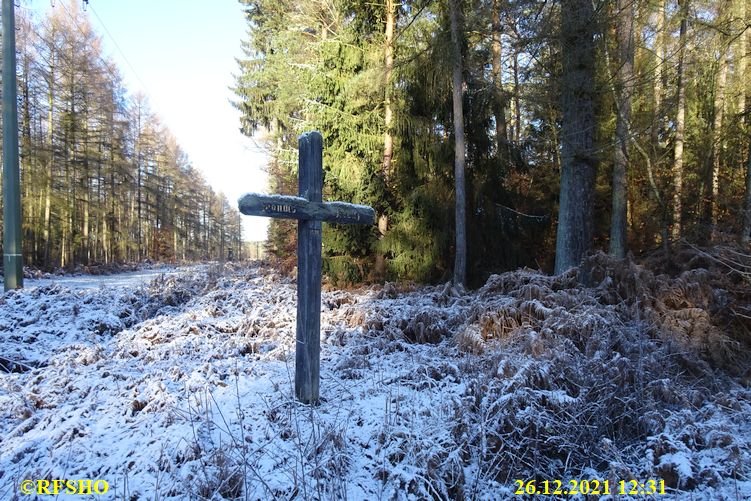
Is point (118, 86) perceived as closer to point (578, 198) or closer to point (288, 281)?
point (288, 281)

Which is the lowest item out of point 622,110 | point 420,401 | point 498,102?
point 420,401

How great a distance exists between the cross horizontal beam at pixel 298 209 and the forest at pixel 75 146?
1798 cm

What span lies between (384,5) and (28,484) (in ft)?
43.0

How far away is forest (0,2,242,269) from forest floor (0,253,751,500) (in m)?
14.7

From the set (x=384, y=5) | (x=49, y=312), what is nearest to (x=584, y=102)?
(x=384, y=5)

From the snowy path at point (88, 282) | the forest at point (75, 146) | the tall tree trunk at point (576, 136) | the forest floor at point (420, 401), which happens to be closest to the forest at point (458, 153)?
the tall tree trunk at point (576, 136)

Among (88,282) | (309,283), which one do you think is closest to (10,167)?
(88,282)

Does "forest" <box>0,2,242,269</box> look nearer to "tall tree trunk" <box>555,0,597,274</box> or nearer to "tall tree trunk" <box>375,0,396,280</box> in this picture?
"tall tree trunk" <box>375,0,396,280</box>

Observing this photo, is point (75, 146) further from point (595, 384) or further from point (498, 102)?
point (595, 384)

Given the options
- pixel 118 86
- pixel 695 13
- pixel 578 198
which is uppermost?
pixel 118 86

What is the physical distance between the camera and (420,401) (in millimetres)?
→ 3928

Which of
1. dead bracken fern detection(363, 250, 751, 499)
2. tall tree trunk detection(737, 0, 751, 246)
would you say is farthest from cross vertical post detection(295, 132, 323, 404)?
tall tree trunk detection(737, 0, 751, 246)

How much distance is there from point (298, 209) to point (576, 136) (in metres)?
6.02

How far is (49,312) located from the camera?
729 cm
